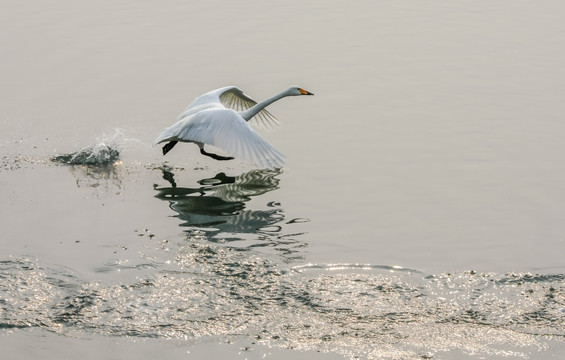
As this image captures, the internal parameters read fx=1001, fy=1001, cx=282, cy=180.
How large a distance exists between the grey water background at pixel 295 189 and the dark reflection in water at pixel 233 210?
0.14 feet

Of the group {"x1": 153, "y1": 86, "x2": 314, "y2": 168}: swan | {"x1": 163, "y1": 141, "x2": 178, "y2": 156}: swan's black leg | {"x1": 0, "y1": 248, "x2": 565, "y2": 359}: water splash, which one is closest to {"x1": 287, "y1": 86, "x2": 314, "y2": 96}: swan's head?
{"x1": 153, "y1": 86, "x2": 314, "y2": 168}: swan

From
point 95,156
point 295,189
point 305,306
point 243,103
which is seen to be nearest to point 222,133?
point 295,189

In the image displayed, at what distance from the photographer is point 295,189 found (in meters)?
13.5

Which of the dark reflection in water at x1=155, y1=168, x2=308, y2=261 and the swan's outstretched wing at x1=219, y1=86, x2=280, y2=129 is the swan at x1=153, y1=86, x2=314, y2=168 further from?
the swan's outstretched wing at x1=219, y1=86, x2=280, y2=129

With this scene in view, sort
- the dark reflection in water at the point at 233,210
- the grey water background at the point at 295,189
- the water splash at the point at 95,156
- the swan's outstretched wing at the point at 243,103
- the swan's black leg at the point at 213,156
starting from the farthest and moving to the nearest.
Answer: the swan's outstretched wing at the point at 243,103
the swan's black leg at the point at 213,156
the water splash at the point at 95,156
the dark reflection in water at the point at 233,210
the grey water background at the point at 295,189

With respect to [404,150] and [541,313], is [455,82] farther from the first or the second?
[541,313]

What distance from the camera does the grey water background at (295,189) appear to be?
9234 millimetres

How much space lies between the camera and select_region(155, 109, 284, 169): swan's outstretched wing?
524 inches

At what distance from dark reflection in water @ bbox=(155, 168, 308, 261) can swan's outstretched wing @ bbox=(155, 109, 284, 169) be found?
1.75 feet

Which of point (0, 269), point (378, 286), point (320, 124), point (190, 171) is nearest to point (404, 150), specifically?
point (320, 124)

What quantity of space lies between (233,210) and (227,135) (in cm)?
127

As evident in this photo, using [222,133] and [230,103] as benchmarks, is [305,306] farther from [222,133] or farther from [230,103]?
[230,103]

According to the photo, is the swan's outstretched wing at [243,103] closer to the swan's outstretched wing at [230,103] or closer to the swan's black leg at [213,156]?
the swan's outstretched wing at [230,103]

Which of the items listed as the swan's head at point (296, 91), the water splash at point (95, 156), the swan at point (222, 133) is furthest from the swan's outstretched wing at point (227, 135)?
the swan's head at point (296, 91)
